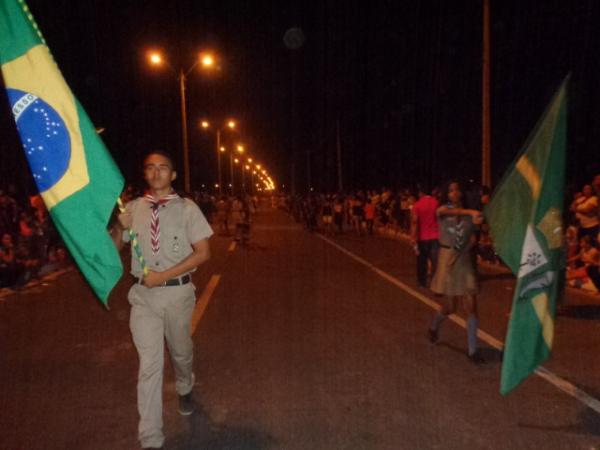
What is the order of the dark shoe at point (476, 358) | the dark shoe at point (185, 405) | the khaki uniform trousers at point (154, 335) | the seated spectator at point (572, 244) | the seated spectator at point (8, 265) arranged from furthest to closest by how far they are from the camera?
the seated spectator at point (572, 244) < the seated spectator at point (8, 265) < the dark shoe at point (476, 358) < the dark shoe at point (185, 405) < the khaki uniform trousers at point (154, 335)

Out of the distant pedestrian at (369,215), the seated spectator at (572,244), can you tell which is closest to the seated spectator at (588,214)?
the seated spectator at (572,244)

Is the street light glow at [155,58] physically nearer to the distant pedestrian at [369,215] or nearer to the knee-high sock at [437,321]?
the distant pedestrian at [369,215]

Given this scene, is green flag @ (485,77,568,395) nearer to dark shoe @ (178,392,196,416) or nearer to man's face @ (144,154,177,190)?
dark shoe @ (178,392,196,416)

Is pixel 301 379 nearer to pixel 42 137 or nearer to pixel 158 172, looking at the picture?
pixel 158 172

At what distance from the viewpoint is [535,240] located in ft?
16.5

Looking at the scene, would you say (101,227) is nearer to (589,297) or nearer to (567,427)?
(567,427)

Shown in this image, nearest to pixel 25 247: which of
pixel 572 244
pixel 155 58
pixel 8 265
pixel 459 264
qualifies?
pixel 8 265

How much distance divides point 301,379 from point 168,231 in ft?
7.52

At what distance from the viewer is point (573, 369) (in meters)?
6.57

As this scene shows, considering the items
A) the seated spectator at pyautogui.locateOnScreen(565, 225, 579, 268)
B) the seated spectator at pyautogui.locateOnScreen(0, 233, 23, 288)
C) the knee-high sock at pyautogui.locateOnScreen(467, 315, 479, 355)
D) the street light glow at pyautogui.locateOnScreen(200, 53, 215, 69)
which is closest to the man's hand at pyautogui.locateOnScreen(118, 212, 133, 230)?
the knee-high sock at pyautogui.locateOnScreen(467, 315, 479, 355)

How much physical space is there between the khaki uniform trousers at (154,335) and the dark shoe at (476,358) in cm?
313

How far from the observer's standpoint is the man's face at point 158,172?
4727mm

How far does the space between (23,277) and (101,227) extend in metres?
9.52

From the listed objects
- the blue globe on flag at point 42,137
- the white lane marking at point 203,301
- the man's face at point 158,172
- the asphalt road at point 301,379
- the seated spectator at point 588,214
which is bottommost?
the white lane marking at point 203,301
